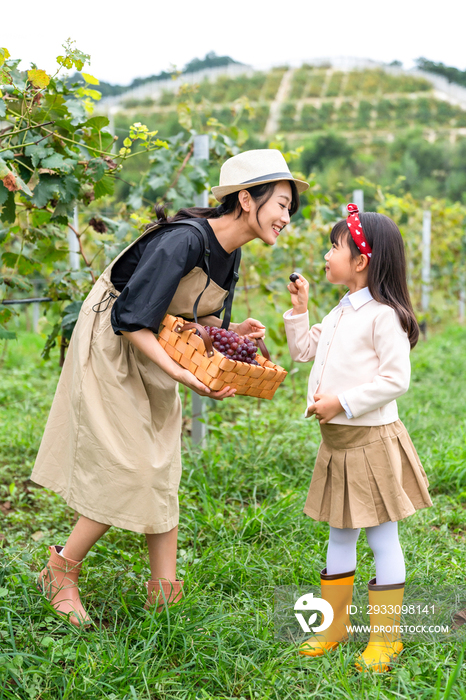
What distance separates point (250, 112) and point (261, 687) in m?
3.29

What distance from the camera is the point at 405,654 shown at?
5.74 feet

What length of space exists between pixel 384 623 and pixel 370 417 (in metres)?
0.59

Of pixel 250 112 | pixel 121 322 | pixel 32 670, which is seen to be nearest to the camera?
pixel 32 670

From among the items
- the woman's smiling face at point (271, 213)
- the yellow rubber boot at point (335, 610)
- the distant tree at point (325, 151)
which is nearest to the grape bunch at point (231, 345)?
the woman's smiling face at point (271, 213)

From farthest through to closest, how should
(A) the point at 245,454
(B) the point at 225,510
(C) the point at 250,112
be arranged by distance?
(C) the point at 250,112, (A) the point at 245,454, (B) the point at 225,510

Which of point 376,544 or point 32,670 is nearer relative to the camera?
point 32,670

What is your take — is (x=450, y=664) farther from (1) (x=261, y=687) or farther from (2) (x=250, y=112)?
(2) (x=250, y=112)

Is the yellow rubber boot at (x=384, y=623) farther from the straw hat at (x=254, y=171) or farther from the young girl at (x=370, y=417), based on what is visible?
the straw hat at (x=254, y=171)

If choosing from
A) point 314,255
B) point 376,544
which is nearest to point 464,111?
point 314,255

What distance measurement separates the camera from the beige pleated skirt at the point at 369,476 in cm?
169

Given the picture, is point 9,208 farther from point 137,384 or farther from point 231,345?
point 231,345

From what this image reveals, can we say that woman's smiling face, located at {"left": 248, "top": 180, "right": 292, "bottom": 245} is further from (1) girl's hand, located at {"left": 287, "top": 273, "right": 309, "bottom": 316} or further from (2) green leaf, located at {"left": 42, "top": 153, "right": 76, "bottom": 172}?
(2) green leaf, located at {"left": 42, "top": 153, "right": 76, "bottom": 172}

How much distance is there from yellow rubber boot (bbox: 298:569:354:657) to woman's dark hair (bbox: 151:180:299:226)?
110 centimetres

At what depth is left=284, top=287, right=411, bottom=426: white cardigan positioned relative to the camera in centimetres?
161
